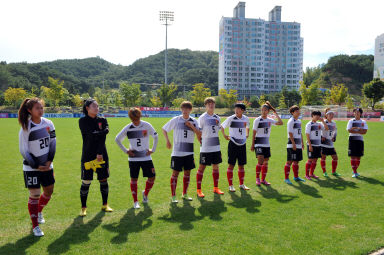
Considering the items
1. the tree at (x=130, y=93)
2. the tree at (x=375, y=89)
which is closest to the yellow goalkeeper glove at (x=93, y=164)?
the tree at (x=375, y=89)

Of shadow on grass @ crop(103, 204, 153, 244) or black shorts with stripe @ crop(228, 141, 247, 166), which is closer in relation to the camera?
shadow on grass @ crop(103, 204, 153, 244)

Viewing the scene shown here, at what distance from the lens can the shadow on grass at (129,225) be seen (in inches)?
177

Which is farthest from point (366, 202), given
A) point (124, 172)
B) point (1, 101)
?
point (1, 101)

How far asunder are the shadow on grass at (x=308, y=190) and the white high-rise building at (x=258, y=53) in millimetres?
121288

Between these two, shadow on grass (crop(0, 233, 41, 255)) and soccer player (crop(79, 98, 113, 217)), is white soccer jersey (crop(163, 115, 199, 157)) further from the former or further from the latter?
shadow on grass (crop(0, 233, 41, 255))

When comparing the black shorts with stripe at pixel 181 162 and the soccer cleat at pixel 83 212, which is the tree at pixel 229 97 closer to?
the black shorts with stripe at pixel 181 162

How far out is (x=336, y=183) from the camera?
7973mm

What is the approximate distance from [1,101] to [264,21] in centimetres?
11164

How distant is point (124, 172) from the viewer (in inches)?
380

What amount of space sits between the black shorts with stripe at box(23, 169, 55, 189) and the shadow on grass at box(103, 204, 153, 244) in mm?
1321

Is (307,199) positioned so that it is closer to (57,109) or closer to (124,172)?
(124,172)

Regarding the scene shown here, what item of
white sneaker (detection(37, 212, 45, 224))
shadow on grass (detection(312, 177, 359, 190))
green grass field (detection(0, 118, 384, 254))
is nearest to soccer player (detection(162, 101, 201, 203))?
green grass field (detection(0, 118, 384, 254))

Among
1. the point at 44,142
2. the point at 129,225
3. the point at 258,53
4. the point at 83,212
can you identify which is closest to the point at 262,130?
the point at 129,225

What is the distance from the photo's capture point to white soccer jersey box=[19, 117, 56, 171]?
14.7 ft
